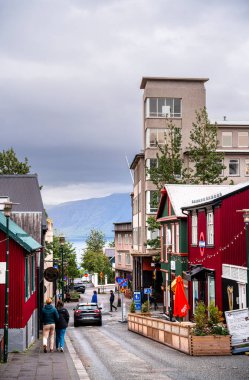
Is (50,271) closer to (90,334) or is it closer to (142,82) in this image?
(90,334)

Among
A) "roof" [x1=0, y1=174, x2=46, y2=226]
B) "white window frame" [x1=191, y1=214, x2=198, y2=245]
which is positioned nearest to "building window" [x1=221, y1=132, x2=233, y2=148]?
"white window frame" [x1=191, y1=214, x2=198, y2=245]

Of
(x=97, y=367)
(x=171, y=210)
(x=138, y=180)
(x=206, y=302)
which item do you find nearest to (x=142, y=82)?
(x=138, y=180)

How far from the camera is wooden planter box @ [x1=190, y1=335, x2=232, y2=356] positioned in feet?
75.9

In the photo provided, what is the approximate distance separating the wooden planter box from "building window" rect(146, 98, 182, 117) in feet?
171

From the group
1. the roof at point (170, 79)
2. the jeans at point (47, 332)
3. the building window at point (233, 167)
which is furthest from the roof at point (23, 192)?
the building window at point (233, 167)

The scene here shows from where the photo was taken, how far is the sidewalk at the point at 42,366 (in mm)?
A: 17812

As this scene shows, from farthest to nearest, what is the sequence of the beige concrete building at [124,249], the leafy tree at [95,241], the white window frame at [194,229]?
the leafy tree at [95,241], the beige concrete building at [124,249], the white window frame at [194,229]

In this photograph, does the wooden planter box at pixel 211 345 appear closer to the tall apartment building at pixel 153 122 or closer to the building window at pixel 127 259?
the tall apartment building at pixel 153 122

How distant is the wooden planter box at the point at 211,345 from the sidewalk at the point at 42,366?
4.33 meters

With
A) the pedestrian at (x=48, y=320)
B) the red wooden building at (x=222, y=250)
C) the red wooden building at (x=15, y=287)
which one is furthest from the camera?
the red wooden building at (x=222, y=250)

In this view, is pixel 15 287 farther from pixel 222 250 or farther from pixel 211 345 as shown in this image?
pixel 222 250

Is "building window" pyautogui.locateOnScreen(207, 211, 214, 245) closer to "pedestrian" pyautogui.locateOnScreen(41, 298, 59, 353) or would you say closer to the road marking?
the road marking

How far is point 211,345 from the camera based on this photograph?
2323 centimetres

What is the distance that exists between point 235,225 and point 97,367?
52.6ft
